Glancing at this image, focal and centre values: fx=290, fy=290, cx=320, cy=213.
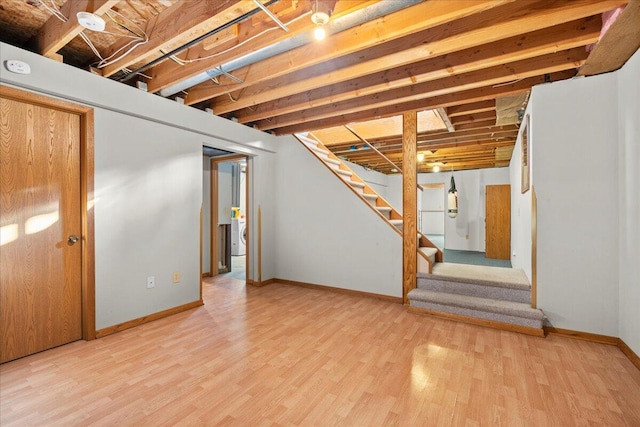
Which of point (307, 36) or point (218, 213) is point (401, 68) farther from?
point (218, 213)

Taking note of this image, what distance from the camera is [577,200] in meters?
2.79

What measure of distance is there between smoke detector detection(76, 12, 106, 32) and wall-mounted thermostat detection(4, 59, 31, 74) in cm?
82

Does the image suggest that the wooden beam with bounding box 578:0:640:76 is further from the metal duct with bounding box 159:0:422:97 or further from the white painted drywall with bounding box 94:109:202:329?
the white painted drywall with bounding box 94:109:202:329

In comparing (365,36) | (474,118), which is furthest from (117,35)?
(474,118)

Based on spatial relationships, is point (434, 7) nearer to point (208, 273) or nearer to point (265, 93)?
point (265, 93)

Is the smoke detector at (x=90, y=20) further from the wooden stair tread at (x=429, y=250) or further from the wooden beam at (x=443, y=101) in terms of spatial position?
the wooden stair tread at (x=429, y=250)

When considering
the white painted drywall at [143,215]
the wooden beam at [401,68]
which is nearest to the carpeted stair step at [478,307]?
the wooden beam at [401,68]

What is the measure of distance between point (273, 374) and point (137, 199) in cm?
230

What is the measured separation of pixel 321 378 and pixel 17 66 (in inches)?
132

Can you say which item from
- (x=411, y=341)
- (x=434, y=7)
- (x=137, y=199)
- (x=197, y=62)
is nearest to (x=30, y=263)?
(x=137, y=199)

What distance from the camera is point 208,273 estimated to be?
5367mm

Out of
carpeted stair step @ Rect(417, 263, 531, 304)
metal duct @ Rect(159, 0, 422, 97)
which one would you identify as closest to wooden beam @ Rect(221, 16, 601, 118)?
metal duct @ Rect(159, 0, 422, 97)

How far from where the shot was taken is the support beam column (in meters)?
3.78

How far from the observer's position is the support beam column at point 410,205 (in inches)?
149
